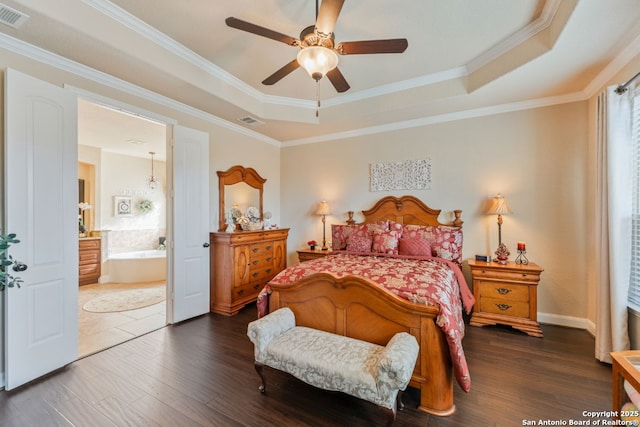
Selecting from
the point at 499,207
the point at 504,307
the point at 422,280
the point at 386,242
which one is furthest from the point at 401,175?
the point at 422,280

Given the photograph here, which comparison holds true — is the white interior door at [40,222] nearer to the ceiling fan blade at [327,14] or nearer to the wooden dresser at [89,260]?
the ceiling fan blade at [327,14]

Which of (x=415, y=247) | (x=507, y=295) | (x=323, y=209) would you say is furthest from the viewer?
(x=323, y=209)

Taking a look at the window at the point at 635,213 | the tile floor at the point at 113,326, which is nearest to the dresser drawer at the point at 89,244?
the tile floor at the point at 113,326

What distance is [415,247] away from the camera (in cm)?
346

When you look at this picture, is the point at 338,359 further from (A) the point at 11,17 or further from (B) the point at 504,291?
(A) the point at 11,17

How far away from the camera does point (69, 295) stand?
97.3 inches

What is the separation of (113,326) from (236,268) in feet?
5.20

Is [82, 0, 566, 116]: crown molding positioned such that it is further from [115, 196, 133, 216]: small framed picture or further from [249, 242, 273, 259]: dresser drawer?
[115, 196, 133, 216]: small framed picture

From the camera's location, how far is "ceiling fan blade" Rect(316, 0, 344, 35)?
1629 millimetres

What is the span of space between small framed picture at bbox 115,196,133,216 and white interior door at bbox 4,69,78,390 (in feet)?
14.1

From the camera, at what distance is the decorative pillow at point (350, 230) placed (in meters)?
3.93

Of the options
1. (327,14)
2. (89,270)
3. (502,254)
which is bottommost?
(89,270)

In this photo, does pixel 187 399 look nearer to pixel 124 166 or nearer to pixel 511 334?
pixel 511 334

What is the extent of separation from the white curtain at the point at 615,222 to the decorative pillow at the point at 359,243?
2342mm
